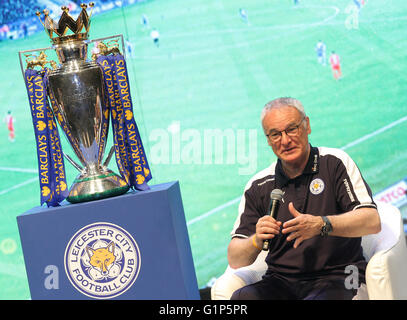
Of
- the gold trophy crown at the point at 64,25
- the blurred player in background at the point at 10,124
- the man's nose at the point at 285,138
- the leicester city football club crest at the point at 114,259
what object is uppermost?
the gold trophy crown at the point at 64,25

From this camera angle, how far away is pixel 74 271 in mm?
2625

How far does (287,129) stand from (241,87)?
5.74 ft

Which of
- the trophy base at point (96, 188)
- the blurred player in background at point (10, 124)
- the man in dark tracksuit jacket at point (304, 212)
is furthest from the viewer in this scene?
the blurred player in background at point (10, 124)

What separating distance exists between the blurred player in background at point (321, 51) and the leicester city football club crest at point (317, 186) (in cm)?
178

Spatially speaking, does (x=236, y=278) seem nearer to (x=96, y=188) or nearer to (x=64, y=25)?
(x=96, y=188)

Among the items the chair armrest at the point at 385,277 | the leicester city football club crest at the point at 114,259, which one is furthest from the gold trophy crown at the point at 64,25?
the chair armrest at the point at 385,277

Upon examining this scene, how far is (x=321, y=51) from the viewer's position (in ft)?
13.5

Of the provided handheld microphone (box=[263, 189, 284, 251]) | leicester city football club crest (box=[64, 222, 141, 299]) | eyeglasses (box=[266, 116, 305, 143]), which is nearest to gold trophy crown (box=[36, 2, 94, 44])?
leicester city football club crest (box=[64, 222, 141, 299])

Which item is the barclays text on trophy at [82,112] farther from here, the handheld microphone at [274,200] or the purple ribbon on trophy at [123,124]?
the handheld microphone at [274,200]

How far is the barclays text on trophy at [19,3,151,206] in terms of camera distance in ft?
8.80

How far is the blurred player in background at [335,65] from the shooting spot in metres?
4.10

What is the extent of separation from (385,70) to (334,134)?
1.64 feet

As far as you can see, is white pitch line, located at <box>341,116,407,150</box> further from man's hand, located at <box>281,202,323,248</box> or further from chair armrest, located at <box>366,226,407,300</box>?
man's hand, located at <box>281,202,323,248</box>
